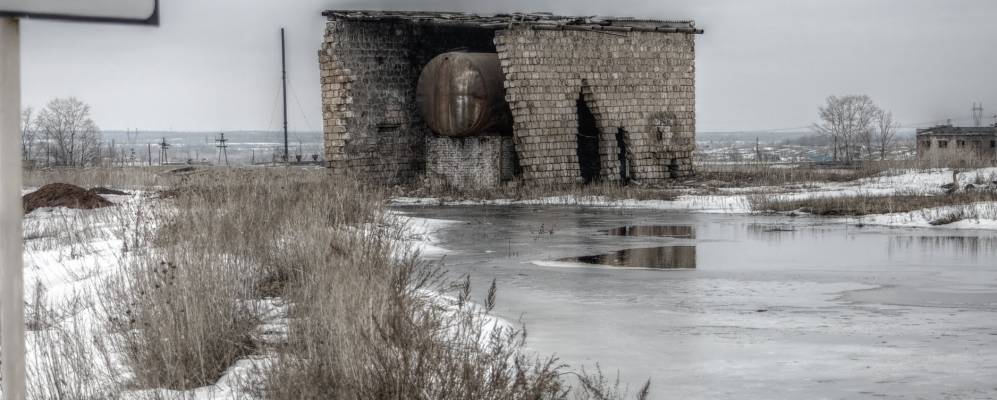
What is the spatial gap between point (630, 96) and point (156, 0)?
2923 cm

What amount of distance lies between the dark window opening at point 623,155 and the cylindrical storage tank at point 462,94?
162 inches

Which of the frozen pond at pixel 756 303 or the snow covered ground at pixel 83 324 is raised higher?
the snow covered ground at pixel 83 324

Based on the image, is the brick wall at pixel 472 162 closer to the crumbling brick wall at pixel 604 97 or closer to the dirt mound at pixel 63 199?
the crumbling brick wall at pixel 604 97

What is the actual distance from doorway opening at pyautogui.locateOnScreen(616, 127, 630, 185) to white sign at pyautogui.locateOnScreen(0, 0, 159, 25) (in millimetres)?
29108

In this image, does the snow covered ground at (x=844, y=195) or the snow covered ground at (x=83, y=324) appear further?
the snow covered ground at (x=844, y=195)

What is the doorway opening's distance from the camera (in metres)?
32.7

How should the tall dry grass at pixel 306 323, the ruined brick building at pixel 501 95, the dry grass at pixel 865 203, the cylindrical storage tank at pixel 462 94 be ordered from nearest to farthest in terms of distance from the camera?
the tall dry grass at pixel 306 323 < the dry grass at pixel 865 203 < the cylindrical storage tank at pixel 462 94 < the ruined brick building at pixel 501 95

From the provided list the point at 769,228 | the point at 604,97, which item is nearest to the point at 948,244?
the point at 769,228

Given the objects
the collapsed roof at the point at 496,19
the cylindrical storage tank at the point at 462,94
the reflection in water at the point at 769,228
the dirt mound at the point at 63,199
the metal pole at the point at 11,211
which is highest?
the collapsed roof at the point at 496,19

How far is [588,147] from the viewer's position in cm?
3438

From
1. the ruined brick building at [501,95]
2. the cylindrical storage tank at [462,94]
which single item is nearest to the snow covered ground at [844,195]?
the cylindrical storage tank at [462,94]

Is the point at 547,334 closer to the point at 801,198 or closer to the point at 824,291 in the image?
the point at 824,291

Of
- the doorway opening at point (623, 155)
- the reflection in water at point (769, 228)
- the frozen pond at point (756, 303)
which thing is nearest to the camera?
the frozen pond at point (756, 303)

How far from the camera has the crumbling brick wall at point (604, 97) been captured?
2975 cm
